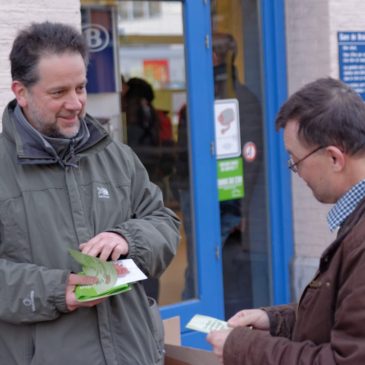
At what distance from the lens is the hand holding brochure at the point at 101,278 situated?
2.42 metres

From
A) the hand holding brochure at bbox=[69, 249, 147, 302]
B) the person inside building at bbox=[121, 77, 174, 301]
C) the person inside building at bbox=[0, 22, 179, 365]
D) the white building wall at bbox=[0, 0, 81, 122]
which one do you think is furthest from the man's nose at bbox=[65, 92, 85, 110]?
the person inside building at bbox=[121, 77, 174, 301]

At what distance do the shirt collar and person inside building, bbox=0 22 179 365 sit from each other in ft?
2.44

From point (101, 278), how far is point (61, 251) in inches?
8.3

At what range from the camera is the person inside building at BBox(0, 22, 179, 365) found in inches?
99.0

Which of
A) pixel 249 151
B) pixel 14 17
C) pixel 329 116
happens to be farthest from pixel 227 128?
pixel 329 116

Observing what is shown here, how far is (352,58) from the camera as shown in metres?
5.81

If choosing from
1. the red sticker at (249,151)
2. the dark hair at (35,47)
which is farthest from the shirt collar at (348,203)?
the red sticker at (249,151)

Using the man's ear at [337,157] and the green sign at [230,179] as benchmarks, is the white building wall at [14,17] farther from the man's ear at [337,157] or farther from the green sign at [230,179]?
the man's ear at [337,157]

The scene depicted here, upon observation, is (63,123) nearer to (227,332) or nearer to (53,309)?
(53,309)

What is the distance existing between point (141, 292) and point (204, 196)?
8.66 ft

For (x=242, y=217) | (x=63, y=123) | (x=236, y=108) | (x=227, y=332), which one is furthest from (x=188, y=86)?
(x=227, y=332)

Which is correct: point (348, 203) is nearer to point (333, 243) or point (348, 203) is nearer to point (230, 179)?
point (333, 243)

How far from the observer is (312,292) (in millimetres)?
2146

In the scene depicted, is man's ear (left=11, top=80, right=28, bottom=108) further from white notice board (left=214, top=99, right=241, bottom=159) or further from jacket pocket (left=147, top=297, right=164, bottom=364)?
white notice board (left=214, top=99, right=241, bottom=159)
